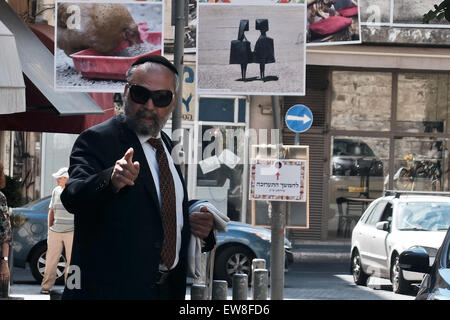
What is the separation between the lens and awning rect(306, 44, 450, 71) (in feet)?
79.1

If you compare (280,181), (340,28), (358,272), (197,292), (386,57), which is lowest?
(358,272)

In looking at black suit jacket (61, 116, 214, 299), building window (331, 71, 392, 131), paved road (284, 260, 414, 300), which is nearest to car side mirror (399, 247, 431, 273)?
black suit jacket (61, 116, 214, 299)

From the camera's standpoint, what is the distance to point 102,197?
3820 millimetres

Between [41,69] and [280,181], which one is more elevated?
[41,69]

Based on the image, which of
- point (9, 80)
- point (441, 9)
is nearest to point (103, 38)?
point (9, 80)

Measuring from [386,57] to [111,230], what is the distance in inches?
827

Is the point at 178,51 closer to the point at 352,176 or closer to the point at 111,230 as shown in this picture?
the point at 111,230

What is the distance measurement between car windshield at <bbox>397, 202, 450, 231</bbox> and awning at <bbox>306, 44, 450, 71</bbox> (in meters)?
8.06

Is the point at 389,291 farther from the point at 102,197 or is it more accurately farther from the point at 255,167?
the point at 102,197

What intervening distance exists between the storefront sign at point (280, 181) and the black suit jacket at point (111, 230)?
21.5ft

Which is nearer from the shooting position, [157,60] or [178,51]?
[157,60]

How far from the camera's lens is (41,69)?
1088 centimetres

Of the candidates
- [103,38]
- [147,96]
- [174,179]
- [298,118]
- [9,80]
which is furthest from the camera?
[298,118]

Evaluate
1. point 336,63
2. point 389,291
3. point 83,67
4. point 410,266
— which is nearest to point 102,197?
point 410,266
